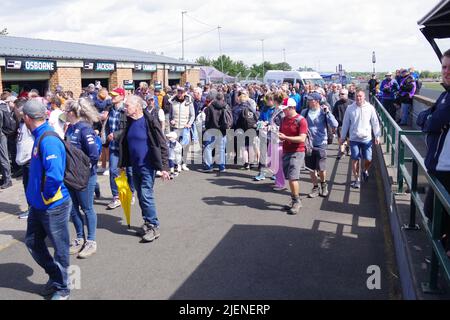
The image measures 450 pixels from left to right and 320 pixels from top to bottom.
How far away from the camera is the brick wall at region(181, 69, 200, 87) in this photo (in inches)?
1446

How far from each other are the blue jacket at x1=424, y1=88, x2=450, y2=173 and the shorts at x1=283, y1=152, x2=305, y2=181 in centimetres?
337

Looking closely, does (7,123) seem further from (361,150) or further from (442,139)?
(442,139)

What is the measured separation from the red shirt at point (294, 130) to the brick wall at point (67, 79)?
1469 cm

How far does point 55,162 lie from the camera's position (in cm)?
427

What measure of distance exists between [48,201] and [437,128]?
3.55 metres

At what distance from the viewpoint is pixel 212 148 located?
11.1 m

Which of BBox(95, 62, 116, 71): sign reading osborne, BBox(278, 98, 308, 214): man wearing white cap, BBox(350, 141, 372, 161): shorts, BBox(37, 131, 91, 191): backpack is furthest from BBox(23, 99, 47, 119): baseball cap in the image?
BBox(95, 62, 116, 71): sign reading osborne

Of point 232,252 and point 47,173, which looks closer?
point 47,173

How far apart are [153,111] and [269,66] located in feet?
345

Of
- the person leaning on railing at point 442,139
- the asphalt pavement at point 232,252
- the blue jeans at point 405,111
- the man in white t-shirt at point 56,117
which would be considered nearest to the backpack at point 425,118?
the person leaning on railing at point 442,139

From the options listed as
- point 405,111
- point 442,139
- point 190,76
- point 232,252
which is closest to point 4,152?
point 232,252
